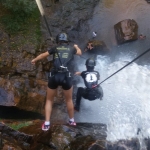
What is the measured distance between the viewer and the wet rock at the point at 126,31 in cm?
961

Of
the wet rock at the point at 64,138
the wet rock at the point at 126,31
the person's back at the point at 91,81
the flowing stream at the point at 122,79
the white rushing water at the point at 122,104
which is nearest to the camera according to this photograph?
the wet rock at the point at 64,138

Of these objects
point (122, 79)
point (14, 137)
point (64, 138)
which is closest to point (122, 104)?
point (122, 79)

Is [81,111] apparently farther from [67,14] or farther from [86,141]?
[67,14]

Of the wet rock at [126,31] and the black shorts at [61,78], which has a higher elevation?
the wet rock at [126,31]

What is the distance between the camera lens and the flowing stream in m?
8.10

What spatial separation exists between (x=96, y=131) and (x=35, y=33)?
4.57 metres

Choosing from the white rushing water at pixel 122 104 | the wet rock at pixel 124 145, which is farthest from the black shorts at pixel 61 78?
the white rushing water at pixel 122 104

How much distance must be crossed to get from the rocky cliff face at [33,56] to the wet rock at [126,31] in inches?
50.2

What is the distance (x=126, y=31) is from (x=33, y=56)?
3.64m

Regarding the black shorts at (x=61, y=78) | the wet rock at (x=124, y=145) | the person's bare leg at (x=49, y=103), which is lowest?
the wet rock at (x=124, y=145)

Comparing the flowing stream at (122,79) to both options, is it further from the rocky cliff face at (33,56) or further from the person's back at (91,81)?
the person's back at (91,81)

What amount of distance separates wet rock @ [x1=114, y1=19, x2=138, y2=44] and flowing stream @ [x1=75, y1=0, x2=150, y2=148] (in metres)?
0.22

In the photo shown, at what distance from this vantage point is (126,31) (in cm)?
963

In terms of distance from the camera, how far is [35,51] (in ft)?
29.4
